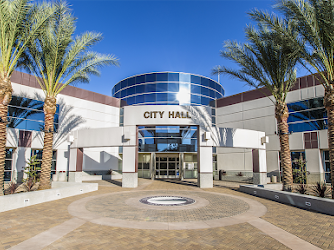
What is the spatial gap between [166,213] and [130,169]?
28.7 ft

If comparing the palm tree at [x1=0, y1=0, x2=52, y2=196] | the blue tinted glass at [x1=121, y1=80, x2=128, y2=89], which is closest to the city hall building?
the blue tinted glass at [x1=121, y1=80, x2=128, y2=89]

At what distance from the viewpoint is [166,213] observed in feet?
30.2

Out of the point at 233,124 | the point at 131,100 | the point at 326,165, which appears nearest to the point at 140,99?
the point at 131,100

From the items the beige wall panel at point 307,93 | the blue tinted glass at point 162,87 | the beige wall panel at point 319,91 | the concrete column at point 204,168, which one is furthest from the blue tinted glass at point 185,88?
the beige wall panel at point 319,91

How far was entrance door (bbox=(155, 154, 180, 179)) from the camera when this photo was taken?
27.3m

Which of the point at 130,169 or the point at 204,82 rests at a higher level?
the point at 204,82

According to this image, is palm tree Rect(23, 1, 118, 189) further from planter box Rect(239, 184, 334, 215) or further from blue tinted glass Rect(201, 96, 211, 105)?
blue tinted glass Rect(201, 96, 211, 105)

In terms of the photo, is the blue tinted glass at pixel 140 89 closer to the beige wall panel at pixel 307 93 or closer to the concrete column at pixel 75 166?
the concrete column at pixel 75 166

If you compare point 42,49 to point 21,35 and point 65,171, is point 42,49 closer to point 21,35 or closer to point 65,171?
point 21,35

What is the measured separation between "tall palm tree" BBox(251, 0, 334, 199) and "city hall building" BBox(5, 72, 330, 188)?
789cm

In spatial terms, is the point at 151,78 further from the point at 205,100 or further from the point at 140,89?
the point at 205,100

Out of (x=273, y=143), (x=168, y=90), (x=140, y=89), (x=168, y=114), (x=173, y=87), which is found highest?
(x=173, y=87)

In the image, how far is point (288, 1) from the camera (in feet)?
36.3

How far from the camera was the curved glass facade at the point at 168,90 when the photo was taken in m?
29.4
